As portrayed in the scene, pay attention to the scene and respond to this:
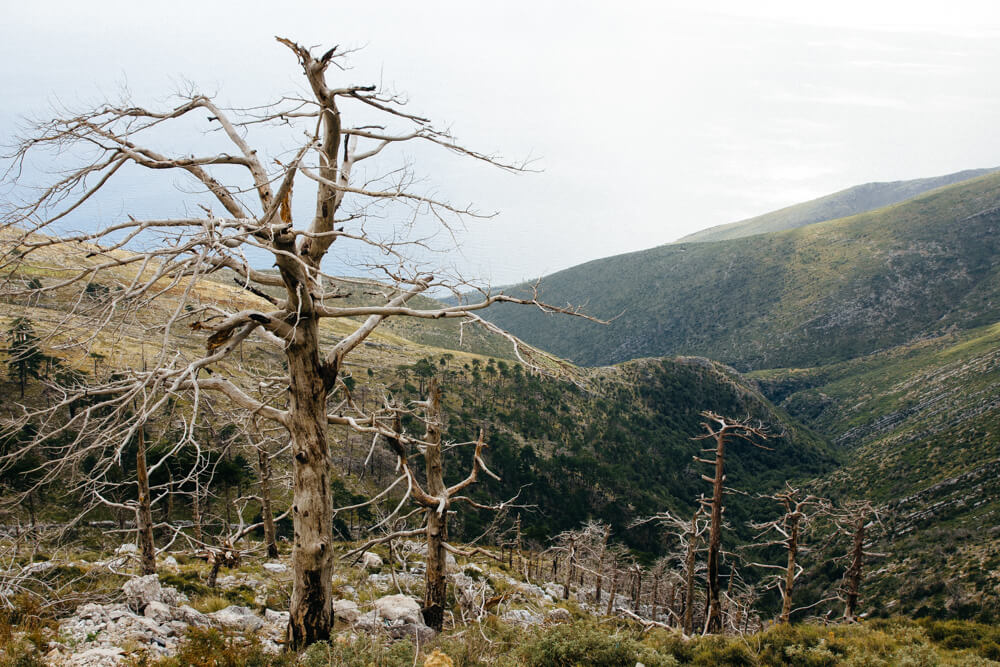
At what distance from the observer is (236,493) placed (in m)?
33.9

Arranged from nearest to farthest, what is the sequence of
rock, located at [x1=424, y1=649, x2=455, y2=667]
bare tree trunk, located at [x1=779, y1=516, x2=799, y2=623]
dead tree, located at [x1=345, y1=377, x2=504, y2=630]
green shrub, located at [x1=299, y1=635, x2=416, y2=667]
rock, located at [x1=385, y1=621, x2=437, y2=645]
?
green shrub, located at [x1=299, y1=635, x2=416, y2=667] → rock, located at [x1=424, y1=649, x2=455, y2=667] → rock, located at [x1=385, y1=621, x2=437, y2=645] → dead tree, located at [x1=345, y1=377, x2=504, y2=630] → bare tree trunk, located at [x1=779, y1=516, x2=799, y2=623]

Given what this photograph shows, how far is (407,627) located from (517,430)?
2486 inches

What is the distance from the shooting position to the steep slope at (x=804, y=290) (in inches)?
4729

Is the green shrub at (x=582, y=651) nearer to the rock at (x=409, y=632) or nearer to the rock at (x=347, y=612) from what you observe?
the rock at (x=409, y=632)

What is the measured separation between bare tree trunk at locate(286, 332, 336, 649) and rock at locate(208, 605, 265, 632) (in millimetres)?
2839

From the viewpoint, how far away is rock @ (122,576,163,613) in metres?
7.01

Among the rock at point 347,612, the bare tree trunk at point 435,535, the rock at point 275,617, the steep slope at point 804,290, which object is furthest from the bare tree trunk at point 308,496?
the steep slope at point 804,290

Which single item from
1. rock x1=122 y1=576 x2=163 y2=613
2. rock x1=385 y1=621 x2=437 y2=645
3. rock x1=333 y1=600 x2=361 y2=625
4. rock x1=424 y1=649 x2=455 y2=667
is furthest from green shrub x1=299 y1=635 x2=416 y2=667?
rock x1=122 y1=576 x2=163 y2=613

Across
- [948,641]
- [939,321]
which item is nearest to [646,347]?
[939,321]

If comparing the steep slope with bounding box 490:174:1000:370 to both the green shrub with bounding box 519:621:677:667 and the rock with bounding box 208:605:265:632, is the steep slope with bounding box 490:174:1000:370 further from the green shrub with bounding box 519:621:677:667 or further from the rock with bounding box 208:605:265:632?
the rock with bounding box 208:605:265:632

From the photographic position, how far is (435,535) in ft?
25.9

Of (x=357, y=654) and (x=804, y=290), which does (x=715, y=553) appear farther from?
(x=804, y=290)

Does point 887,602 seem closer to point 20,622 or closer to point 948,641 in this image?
point 948,641

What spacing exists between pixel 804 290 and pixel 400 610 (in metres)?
157
